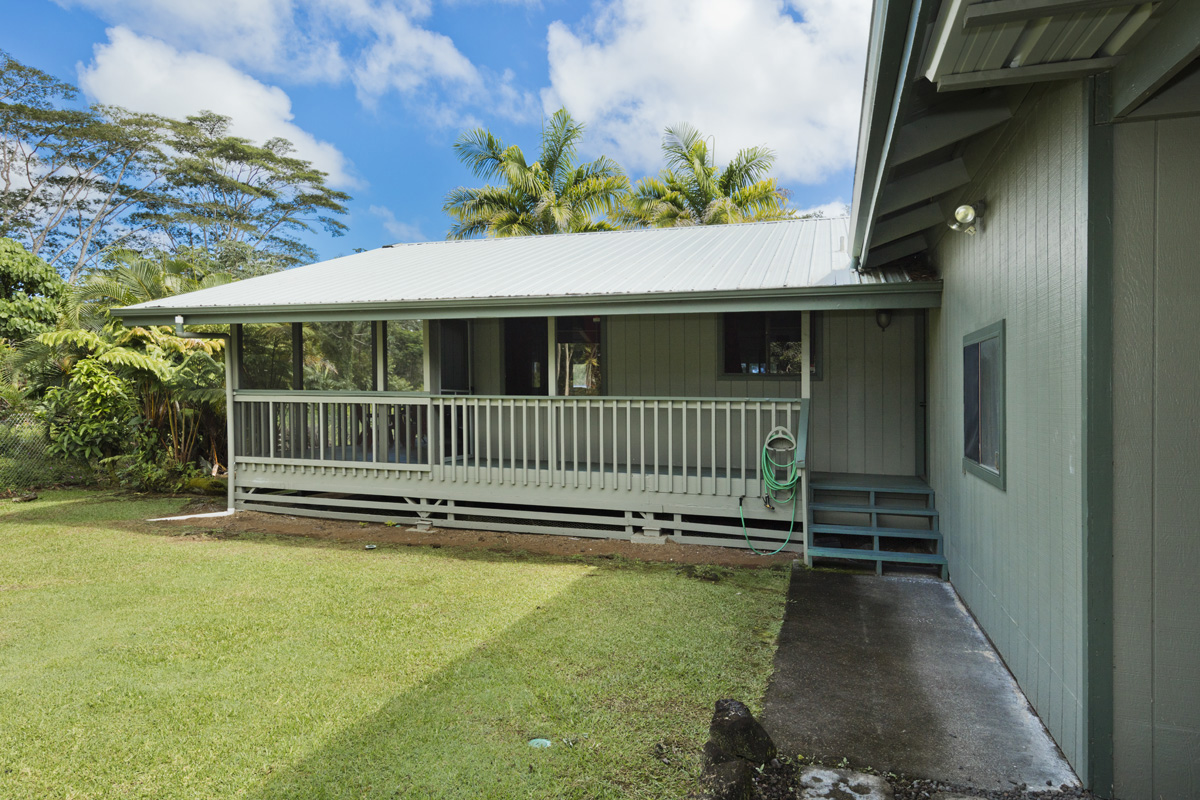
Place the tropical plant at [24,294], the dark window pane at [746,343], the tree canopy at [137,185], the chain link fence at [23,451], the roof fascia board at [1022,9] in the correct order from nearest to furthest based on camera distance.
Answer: the roof fascia board at [1022,9] → the dark window pane at [746,343] → the chain link fence at [23,451] → the tropical plant at [24,294] → the tree canopy at [137,185]

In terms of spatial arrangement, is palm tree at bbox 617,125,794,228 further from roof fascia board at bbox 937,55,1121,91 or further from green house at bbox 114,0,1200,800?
roof fascia board at bbox 937,55,1121,91

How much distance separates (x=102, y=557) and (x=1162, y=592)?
25.0 feet

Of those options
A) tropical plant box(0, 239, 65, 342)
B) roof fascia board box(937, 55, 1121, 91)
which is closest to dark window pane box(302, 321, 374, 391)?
roof fascia board box(937, 55, 1121, 91)

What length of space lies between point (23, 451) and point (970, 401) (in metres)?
12.3

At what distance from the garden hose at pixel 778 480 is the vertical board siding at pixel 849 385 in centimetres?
83

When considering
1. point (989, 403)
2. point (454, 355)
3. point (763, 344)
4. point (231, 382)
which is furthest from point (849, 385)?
point (231, 382)

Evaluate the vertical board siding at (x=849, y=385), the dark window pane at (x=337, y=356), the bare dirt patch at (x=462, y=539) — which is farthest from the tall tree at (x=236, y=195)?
the vertical board siding at (x=849, y=385)

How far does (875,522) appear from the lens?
241 inches

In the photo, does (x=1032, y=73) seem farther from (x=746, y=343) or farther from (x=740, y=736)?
(x=746, y=343)

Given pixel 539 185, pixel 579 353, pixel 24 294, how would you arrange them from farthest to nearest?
pixel 539 185 → pixel 24 294 → pixel 579 353

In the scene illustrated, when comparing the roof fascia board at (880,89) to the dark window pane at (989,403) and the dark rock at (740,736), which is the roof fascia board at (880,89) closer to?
the dark window pane at (989,403)

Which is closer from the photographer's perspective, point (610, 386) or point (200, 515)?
point (200, 515)

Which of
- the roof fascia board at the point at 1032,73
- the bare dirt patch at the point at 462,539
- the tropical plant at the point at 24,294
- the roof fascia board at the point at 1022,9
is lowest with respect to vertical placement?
the bare dirt patch at the point at 462,539

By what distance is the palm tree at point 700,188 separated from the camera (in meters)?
18.9
